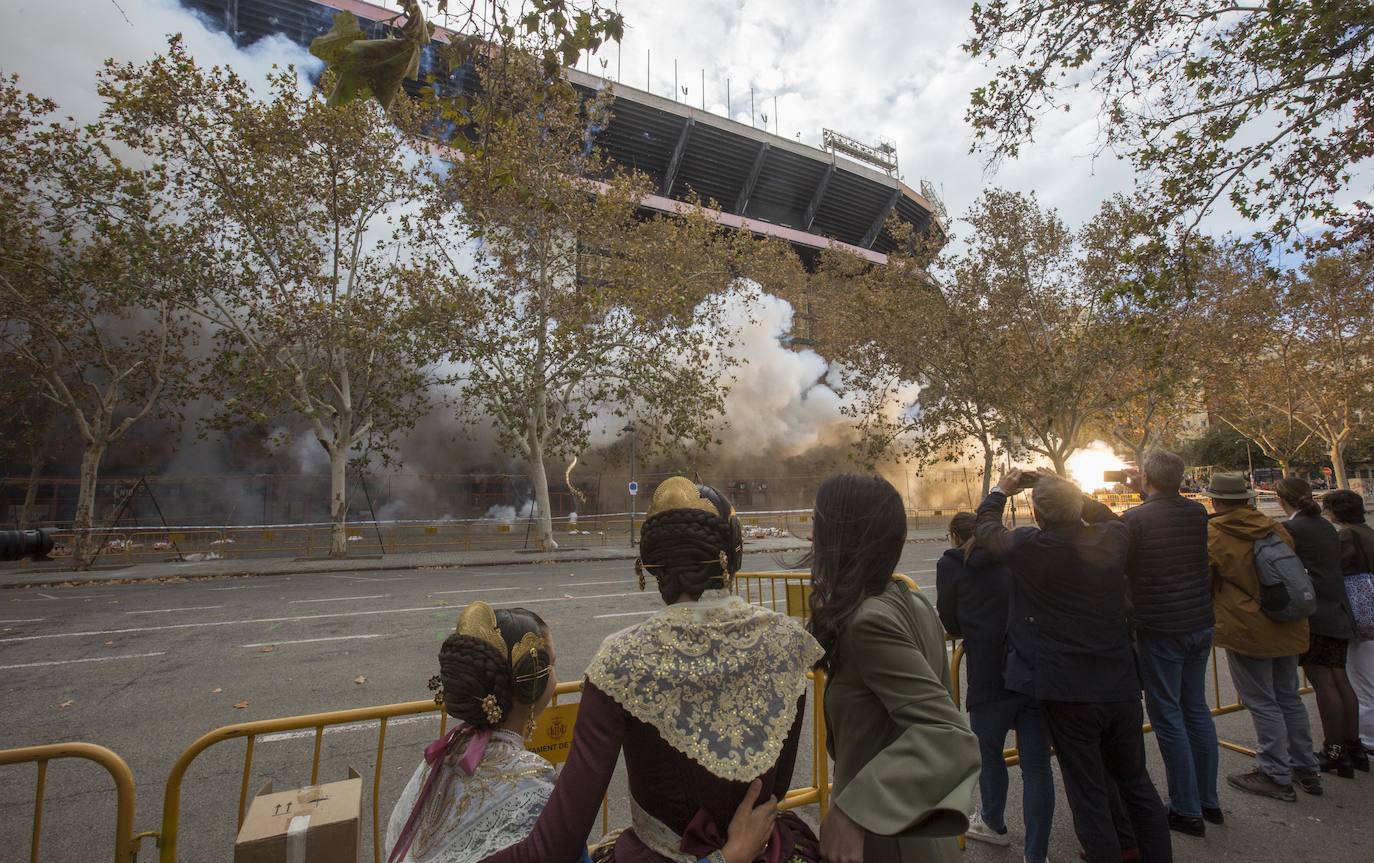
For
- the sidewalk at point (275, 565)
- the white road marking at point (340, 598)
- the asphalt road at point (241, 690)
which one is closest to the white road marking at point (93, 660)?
the asphalt road at point (241, 690)

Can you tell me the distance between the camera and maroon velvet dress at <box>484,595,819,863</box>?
1.16 metres

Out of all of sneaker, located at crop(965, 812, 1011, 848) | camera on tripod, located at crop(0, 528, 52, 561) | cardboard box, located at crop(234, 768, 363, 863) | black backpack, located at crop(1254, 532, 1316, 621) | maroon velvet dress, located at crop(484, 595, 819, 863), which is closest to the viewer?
maroon velvet dress, located at crop(484, 595, 819, 863)

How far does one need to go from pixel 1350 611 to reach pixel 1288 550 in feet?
2.48

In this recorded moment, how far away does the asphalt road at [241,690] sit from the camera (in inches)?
122

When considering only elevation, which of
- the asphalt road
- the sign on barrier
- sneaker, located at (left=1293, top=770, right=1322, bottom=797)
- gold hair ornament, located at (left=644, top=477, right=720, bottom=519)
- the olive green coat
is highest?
gold hair ornament, located at (left=644, top=477, right=720, bottom=519)

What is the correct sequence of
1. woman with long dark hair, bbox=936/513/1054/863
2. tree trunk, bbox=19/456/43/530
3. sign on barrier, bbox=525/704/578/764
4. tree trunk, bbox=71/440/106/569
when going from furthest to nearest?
tree trunk, bbox=19/456/43/530, tree trunk, bbox=71/440/106/569, woman with long dark hair, bbox=936/513/1054/863, sign on barrier, bbox=525/704/578/764

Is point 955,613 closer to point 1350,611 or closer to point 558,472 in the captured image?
point 1350,611

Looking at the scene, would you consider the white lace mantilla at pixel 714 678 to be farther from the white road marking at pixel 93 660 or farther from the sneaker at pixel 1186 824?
the white road marking at pixel 93 660

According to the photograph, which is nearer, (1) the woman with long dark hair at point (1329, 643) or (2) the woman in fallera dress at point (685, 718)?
(2) the woman in fallera dress at point (685, 718)

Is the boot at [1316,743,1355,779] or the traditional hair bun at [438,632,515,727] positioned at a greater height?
the traditional hair bun at [438,632,515,727]

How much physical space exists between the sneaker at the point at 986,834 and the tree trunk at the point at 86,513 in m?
17.1

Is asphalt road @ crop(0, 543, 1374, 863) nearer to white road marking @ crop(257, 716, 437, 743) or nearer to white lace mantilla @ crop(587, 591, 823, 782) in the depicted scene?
white road marking @ crop(257, 716, 437, 743)

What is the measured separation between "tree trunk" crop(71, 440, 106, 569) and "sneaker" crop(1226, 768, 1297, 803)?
1803 centimetres

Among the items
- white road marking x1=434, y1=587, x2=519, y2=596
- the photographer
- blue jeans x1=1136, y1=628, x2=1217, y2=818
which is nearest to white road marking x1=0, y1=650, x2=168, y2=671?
white road marking x1=434, y1=587, x2=519, y2=596
